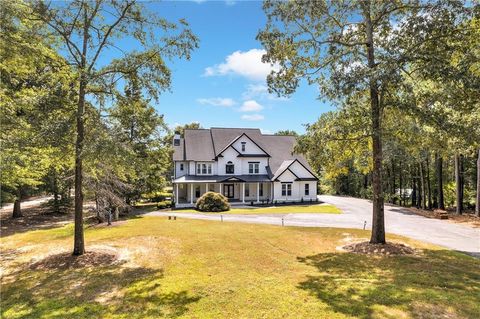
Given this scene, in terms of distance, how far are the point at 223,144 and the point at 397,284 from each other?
34846 mm

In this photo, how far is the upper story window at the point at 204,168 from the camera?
1567 inches

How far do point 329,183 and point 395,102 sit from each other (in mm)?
54734

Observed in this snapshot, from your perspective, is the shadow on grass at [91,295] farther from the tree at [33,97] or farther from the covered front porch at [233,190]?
the covered front porch at [233,190]

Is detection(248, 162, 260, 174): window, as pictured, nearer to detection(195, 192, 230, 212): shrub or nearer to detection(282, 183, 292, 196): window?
detection(282, 183, 292, 196): window

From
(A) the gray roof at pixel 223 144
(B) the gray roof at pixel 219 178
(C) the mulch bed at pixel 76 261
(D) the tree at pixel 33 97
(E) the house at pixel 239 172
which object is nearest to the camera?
(D) the tree at pixel 33 97

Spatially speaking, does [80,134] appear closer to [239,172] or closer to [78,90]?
[78,90]

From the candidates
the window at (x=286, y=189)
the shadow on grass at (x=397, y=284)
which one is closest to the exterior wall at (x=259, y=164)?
the window at (x=286, y=189)

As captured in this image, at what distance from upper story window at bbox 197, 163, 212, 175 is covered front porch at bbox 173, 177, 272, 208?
1.43 meters

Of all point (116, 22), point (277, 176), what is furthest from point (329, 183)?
point (116, 22)

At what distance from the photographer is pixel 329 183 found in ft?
213

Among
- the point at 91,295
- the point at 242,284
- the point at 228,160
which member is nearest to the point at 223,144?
the point at 228,160

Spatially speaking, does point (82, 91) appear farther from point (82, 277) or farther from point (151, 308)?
point (151, 308)

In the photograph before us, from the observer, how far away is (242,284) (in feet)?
28.1

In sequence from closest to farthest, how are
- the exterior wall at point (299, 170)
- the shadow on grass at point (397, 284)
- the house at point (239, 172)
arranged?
the shadow on grass at point (397, 284) → the house at point (239, 172) → the exterior wall at point (299, 170)
